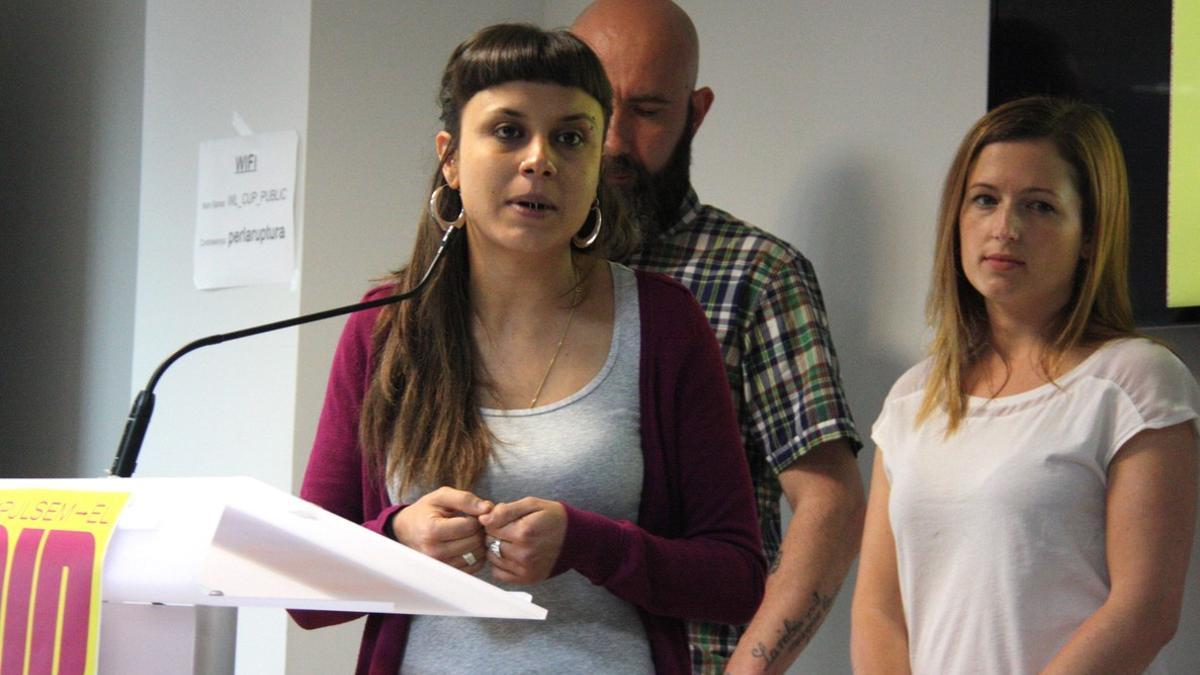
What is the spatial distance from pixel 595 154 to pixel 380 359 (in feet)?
1.00

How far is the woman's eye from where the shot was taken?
4.56ft

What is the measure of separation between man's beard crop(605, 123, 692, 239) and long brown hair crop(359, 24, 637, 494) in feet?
1.94

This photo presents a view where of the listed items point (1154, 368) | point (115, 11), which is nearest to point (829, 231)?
point (1154, 368)

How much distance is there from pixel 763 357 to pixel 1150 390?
585 mm

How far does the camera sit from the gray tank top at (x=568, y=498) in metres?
1.24

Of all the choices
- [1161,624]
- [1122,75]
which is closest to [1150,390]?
[1161,624]

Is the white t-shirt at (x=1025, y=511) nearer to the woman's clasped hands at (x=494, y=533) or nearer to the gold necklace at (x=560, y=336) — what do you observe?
the gold necklace at (x=560, y=336)

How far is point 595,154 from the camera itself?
4.60 feet

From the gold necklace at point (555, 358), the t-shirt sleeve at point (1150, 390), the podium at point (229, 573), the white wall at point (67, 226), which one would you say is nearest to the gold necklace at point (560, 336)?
the gold necklace at point (555, 358)

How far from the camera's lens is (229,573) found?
865 mm

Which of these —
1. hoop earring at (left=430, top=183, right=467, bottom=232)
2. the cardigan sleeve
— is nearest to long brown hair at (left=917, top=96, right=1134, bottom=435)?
the cardigan sleeve

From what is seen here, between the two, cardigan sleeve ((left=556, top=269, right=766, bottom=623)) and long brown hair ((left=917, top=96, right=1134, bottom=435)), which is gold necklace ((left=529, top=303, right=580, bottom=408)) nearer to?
cardigan sleeve ((left=556, top=269, right=766, bottom=623))

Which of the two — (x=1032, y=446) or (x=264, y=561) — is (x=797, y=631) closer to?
(x=1032, y=446)

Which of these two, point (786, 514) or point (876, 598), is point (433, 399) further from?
point (786, 514)
